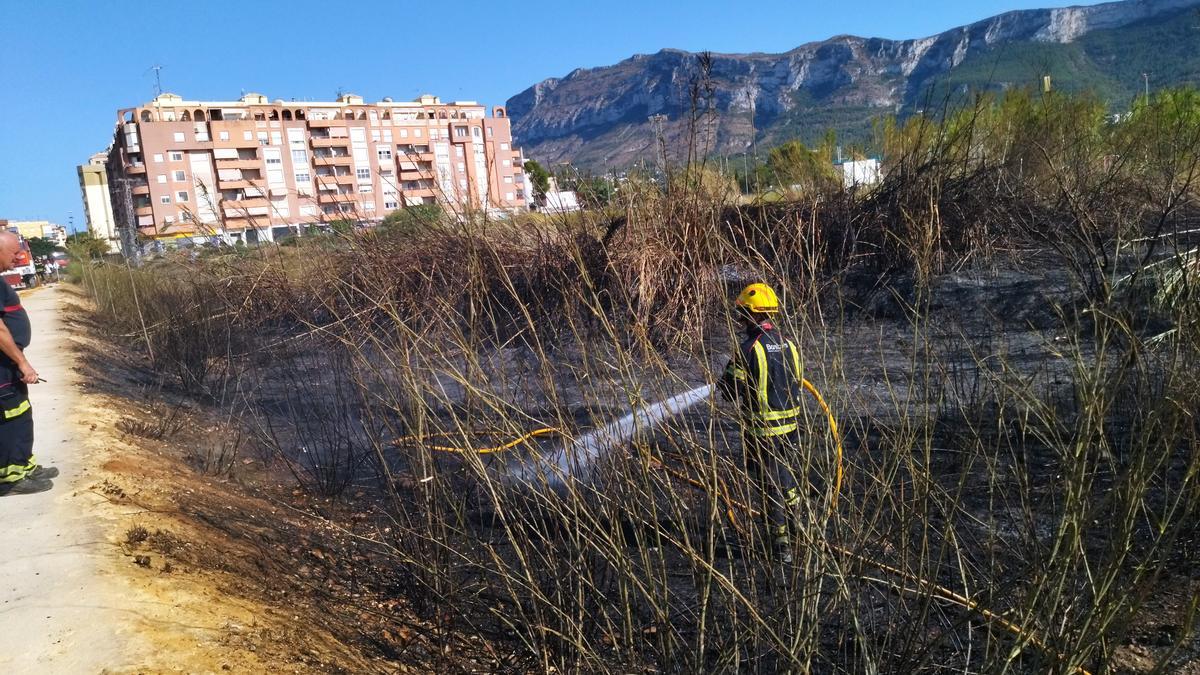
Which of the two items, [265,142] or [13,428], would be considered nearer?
[13,428]

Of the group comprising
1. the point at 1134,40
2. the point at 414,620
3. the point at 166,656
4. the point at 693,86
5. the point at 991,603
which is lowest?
the point at 414,620

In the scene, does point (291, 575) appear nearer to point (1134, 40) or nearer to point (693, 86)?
point (693, 86)

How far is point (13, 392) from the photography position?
5570 mm

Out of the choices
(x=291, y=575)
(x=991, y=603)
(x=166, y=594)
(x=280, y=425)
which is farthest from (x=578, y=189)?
(x=991, y=603)

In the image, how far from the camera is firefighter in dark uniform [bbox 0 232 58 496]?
5508 mm

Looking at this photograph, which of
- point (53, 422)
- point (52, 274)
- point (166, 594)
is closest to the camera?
point (166, 594)

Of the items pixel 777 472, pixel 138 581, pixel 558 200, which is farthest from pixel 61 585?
pixel 558 200

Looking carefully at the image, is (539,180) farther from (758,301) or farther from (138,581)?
(138,581)

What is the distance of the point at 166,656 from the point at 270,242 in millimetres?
8301

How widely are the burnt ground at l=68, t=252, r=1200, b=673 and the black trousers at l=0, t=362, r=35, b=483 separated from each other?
0.58 metres

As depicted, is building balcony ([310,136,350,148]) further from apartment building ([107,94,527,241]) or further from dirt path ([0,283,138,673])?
dirt path ([0,283,138,673])

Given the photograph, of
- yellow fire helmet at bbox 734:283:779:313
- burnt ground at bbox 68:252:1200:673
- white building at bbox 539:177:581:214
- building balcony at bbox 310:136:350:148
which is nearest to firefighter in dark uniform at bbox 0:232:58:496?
burnt ground at bbox 68:252:1200:673

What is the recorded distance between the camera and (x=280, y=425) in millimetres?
9016

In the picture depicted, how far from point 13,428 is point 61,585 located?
1.99 m
